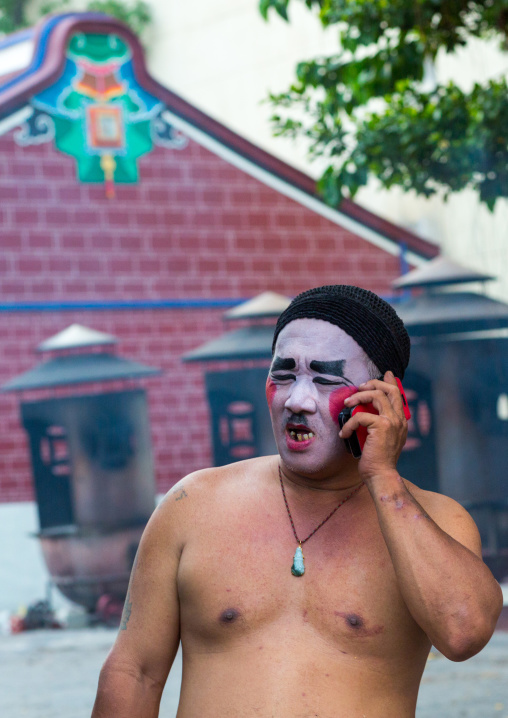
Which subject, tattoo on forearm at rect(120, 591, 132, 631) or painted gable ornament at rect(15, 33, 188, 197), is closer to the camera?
tattoo on forearm at rect(120, 591, 132, 631)

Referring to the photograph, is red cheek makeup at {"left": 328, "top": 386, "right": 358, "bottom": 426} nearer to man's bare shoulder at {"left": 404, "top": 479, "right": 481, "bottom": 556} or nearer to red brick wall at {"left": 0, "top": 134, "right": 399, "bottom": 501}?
man's bare shoulder at {"left": 404, "top": 479, "right": 481, "bottom": 556}

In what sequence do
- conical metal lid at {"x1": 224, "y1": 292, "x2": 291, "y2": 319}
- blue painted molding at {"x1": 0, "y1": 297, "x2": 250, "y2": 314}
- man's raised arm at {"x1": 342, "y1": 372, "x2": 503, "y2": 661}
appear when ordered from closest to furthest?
1. man's raised arm at {"x1": 342, "y1": 372, "x2": 503, "y2": 661}
2. blue painted molding at {"x1": 0, "y1": 297, "x2": 250, "y2": 314}
3. conical metal lid at {"x1": 224, "y1": 292, "x2": 291, "y2": 319}

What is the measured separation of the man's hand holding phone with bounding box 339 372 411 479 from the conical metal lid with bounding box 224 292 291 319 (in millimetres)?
4621

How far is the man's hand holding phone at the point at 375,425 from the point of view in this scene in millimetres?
1642

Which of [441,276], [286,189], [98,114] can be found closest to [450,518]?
[441,276]

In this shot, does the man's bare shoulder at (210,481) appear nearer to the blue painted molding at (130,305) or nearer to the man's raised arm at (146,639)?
the man's raised arm at (146,639)

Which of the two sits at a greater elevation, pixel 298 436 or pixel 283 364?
pixel 283 364

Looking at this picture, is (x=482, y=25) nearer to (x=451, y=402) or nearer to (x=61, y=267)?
(x=451, y=402)

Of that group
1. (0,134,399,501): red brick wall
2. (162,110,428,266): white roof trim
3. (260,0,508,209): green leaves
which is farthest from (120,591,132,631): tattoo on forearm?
(162,110,428,266): white roof trim

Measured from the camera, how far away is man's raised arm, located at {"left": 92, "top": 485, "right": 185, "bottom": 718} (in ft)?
5.77

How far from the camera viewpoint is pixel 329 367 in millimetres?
1765

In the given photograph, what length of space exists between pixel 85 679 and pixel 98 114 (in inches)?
141

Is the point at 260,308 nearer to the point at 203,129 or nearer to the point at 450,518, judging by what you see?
the point at 203,129

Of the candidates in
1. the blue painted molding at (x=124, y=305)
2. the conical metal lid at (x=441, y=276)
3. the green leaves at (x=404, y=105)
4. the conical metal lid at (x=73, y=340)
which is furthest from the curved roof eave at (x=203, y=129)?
the conical metal lid at (x=73, y=340)
